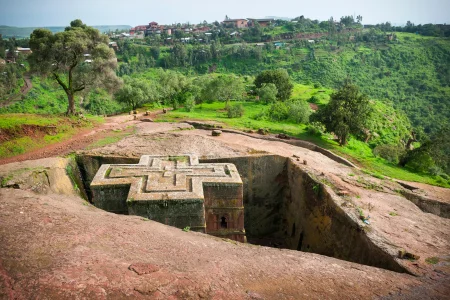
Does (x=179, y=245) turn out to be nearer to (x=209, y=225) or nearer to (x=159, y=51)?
(x=209, y=225)

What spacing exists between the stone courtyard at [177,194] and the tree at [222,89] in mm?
22326

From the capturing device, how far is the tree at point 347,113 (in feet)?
68.9

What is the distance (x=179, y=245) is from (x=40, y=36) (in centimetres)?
1880

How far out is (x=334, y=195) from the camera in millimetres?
11531

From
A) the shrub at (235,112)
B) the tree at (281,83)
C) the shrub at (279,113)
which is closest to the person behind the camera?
the shrub at (235,112)

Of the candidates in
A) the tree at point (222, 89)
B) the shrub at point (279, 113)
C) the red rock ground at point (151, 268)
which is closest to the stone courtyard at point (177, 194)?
the red rock ground at point (151, 268)

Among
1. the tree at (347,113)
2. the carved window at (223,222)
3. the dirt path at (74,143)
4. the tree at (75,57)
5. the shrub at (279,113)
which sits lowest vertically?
the carved window at (223,222)

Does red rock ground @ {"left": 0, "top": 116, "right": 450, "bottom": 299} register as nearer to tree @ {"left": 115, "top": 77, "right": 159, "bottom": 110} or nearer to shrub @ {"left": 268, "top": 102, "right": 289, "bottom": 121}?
shrub @ {"left": 268, "top": 102, "right": 289, "bottom": 121}

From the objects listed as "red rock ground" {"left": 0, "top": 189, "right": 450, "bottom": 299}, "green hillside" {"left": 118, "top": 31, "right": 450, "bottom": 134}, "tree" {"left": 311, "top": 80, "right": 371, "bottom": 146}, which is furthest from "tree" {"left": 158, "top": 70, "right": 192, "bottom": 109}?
"red rock ground" {"left": 0, "top": 189, "right": 450, "bottom": 299}

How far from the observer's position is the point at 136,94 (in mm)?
32656

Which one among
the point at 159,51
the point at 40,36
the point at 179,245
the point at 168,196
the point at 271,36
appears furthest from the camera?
the point at 271,36

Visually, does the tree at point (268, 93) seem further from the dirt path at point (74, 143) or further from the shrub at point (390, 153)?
the dirt path at point (74, 143)

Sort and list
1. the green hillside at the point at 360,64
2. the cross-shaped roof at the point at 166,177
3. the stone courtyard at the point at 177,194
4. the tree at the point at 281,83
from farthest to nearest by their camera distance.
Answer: the green hillside at the point at 360,64 < the tree at the point at 281,83 < the cross-shaped roof at the point at 166,177 < the stone courtyard at the point at 177,194

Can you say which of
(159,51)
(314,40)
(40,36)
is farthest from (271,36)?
(40,36)
